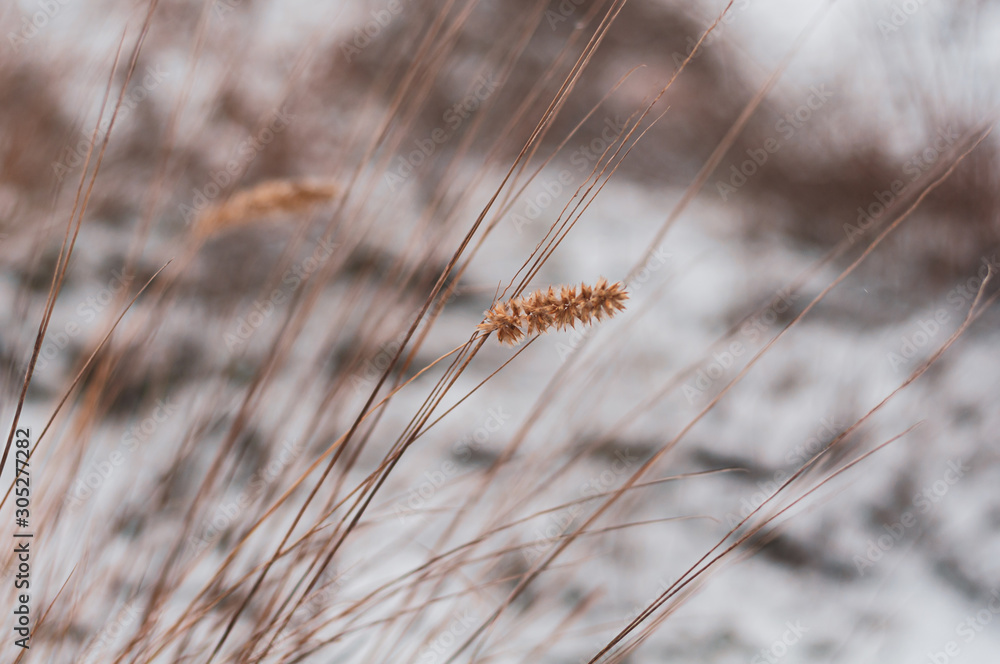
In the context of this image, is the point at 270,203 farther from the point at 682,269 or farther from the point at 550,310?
the point at 682,269

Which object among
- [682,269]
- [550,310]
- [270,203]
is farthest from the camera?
[682,269]

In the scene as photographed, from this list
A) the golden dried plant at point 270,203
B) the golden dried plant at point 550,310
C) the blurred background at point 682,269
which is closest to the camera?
the golden dried plant at point 550,310

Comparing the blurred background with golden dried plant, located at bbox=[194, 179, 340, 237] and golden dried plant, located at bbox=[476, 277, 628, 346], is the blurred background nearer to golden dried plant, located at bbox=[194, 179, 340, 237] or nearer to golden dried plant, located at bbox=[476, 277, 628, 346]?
golden dried plant, located at bbox=[194, 179, 340, 237]

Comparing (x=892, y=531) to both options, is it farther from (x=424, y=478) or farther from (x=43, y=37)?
(x=43, y=37)

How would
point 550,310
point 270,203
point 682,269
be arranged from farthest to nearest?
point 682,269 → point 270,203 → point 550,310

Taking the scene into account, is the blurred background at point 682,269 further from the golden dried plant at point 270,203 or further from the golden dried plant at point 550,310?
the golden dried plant at point 550,310

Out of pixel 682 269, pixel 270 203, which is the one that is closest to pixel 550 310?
pixel 270 203

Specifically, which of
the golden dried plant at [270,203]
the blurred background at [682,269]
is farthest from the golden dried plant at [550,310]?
the blurred background at [682,269]
